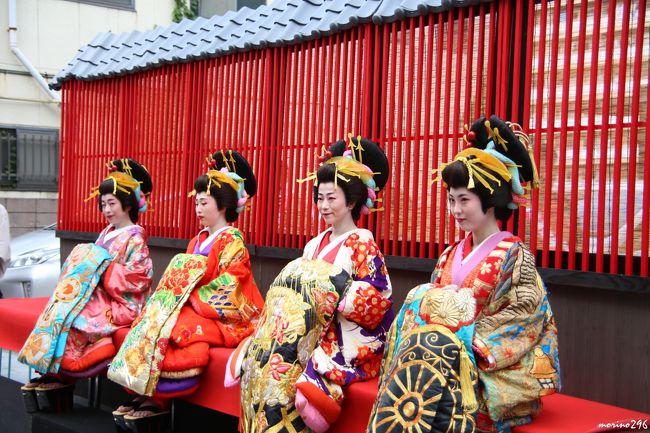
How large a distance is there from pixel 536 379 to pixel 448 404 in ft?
1.77

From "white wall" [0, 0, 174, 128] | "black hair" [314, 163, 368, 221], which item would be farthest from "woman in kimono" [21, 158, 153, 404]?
"white wall" [0, 0, 174, 128]

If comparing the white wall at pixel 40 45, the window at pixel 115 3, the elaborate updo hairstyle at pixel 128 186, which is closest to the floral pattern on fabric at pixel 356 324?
the elaborate updo hairstyle at pixel 128 186

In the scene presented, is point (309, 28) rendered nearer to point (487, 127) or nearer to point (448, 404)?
point (487, 127)

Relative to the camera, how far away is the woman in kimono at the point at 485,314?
11.6 feet

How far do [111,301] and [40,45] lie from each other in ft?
30.2

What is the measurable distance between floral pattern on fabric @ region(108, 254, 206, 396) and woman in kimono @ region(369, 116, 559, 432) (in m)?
1.87

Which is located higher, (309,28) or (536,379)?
(309,28)

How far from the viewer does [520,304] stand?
3754mm

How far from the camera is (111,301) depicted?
629cm

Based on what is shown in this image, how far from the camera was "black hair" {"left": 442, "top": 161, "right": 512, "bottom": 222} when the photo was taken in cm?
396

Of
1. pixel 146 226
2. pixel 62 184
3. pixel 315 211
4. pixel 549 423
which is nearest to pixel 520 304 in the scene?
pixel 549 423

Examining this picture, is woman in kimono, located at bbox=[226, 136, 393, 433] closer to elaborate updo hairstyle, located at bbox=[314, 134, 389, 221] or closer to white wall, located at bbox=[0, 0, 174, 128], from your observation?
elaborate updo hairstyle, located at bbox=[314, 134, 389, 221]

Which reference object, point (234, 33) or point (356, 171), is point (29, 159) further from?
point (356, 171)

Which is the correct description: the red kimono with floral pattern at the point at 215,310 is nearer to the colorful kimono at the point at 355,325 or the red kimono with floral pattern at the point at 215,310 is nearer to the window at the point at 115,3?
the colorful kimono at the point at 355,325
